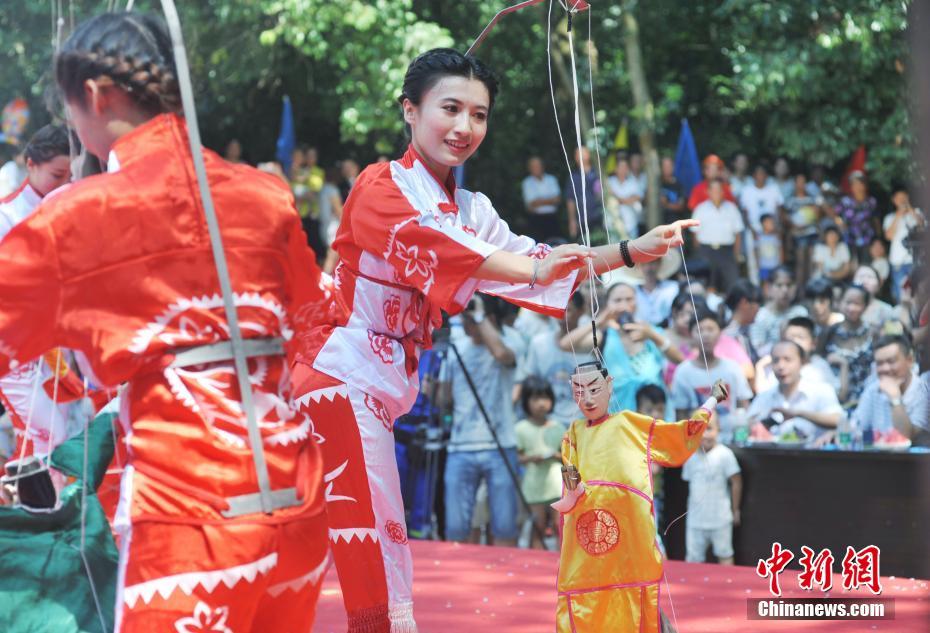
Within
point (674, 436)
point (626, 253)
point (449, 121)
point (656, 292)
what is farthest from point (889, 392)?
point (449, 121)

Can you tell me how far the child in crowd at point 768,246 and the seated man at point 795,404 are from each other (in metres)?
4.33

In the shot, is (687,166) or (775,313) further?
(687,166)

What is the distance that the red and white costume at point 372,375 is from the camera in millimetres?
3035

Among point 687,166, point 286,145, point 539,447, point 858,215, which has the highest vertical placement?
point 286,145

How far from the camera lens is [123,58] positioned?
6.70ft

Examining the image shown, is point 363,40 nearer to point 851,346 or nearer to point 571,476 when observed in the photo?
point 851,346

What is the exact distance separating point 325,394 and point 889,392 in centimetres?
358

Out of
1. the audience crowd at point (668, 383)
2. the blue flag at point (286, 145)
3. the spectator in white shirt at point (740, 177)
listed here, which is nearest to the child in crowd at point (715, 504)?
the audience crowd at point (668, 383)

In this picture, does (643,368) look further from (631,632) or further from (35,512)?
(35,512)

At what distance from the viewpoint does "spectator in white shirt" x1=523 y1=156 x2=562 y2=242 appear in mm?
11148

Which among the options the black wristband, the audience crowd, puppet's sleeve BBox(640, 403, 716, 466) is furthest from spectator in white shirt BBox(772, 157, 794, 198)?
the black wristband

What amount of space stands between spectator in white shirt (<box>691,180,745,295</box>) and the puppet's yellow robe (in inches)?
241

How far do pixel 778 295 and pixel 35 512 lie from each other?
5.32 metres

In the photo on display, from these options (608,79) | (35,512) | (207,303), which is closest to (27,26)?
(608,79)
